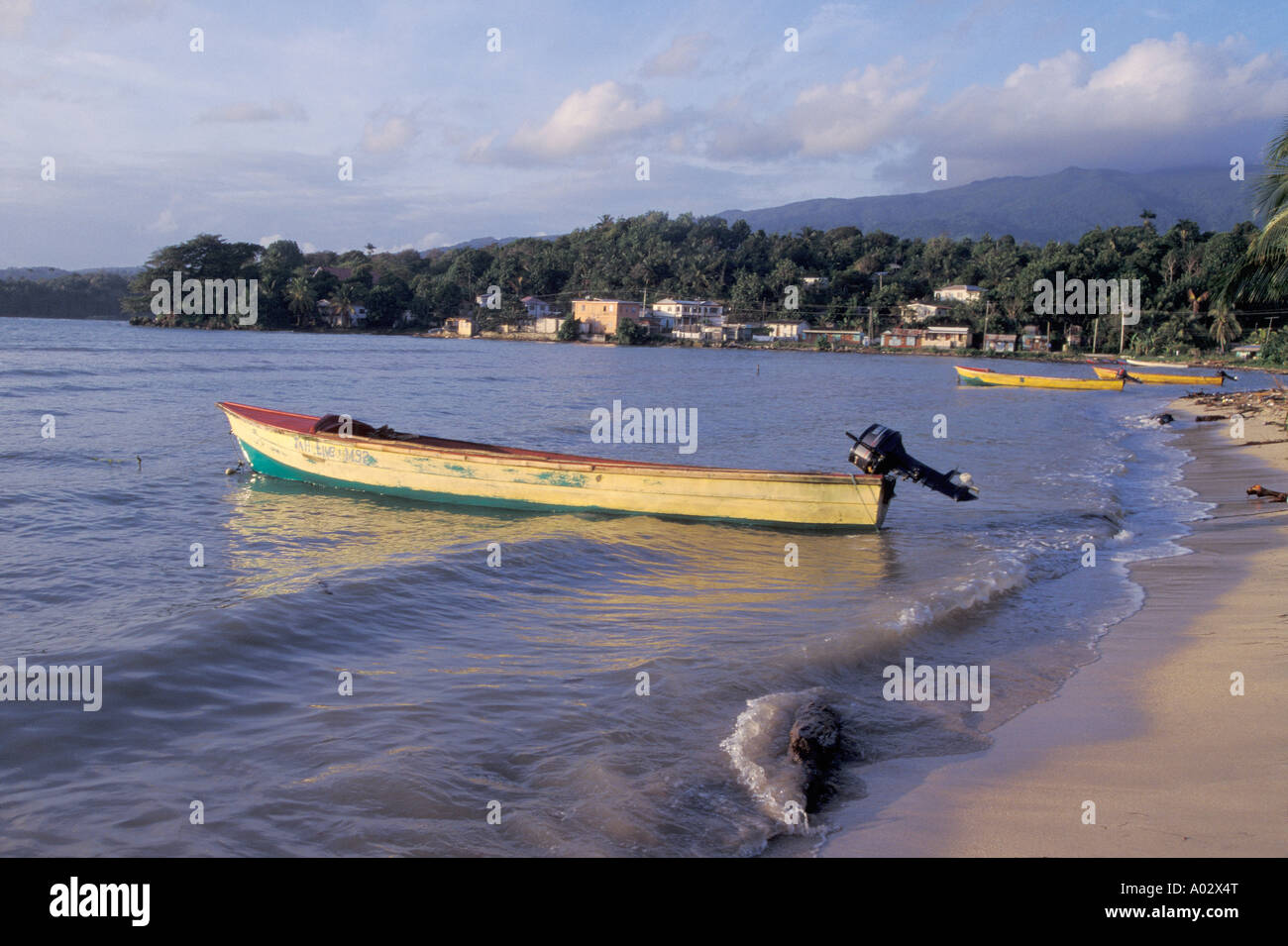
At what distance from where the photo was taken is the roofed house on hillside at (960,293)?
340 ft

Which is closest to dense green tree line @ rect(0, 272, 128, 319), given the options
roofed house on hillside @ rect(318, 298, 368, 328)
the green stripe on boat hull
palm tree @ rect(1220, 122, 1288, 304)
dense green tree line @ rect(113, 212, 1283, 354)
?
dense green tree line @ rect(113, 212, 1283, 354)

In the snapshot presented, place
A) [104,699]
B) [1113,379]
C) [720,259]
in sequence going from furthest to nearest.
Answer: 1. [720,259]
2. [1113,379]
3. [104,699]

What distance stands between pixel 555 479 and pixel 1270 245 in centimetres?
1299

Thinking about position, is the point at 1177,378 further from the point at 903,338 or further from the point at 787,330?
the point at 787,330

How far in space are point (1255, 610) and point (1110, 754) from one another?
161 inches

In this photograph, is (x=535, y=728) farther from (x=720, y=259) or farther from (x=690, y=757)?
(x=720, y=259)

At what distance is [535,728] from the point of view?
6188mm

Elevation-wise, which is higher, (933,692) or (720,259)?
(720,259)

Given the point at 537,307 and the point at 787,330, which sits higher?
the point at 537,307

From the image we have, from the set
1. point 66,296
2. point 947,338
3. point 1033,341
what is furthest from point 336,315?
point 1033,341

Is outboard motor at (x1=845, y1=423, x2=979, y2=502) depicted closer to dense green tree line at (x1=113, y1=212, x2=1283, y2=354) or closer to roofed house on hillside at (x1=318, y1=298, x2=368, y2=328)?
dense green tree line at (x1=113, y1=212, x2=1283, y2=354)

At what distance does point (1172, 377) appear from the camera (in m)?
50.5

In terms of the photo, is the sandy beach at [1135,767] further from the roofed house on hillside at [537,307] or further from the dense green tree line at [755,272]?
the roofed house on hillside at [537,307]

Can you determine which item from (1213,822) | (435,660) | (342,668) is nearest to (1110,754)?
(1213,822)
